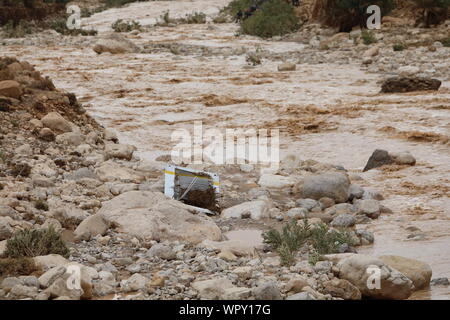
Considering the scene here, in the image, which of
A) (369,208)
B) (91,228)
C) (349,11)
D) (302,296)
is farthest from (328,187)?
(349,11)

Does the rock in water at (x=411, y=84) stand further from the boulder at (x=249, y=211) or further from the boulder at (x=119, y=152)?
the boulder at (x=249, y=211)

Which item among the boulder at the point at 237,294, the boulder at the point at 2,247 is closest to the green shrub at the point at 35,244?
the boulder at the point at 2,247

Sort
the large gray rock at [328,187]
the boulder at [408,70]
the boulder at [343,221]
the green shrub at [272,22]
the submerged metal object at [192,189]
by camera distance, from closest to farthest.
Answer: the boulder at [343,221] < the submerged metal object at [192,189] < the large gray rock at [328,187] < the boulder at [408,70] < the green shrub at [272,22]

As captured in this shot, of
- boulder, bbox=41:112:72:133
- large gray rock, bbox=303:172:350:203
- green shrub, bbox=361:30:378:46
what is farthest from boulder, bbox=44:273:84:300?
green shrub, bbox=361:30:378:46

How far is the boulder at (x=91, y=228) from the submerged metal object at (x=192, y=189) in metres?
1.27

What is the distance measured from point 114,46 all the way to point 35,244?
48.2 feet

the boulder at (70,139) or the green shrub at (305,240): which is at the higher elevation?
the boulder at (70,139)

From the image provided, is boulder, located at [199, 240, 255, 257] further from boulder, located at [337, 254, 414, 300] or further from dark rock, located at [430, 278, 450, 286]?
dark rock, located at [430, 278, 450, 286]

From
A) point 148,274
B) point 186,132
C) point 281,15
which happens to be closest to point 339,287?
point 148,274

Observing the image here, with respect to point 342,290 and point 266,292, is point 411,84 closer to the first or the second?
point 342,290

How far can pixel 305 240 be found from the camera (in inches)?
190

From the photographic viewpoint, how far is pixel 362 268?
12.6ft

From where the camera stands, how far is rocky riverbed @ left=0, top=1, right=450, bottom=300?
3.90 m

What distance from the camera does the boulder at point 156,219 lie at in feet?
15.9
